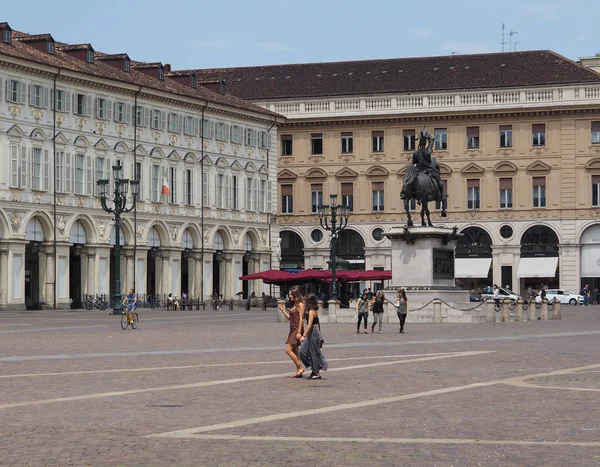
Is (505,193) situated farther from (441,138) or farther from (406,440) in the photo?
(406,440)

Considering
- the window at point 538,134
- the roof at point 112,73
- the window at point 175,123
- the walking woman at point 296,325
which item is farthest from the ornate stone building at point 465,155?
the walking woman at point 296,325

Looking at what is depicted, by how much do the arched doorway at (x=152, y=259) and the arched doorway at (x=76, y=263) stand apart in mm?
6747

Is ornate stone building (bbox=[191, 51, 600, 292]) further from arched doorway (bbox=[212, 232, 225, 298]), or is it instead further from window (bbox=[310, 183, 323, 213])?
arched doorway (bbox=[212, 232, 225, 298])

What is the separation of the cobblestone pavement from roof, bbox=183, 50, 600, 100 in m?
74.9

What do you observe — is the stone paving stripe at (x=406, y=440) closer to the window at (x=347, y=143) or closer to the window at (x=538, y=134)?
the window at (x=538, y=134)

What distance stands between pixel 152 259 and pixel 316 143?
23723mm

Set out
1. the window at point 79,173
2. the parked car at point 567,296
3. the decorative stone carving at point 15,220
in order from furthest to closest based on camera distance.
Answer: the parked car at point 567,296 < the window at point 79,173 < the decorative stone carving at point 15,220

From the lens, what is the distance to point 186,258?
335 ft

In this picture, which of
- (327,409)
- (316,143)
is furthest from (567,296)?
(327,409)

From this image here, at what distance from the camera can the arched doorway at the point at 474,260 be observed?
4478 inches

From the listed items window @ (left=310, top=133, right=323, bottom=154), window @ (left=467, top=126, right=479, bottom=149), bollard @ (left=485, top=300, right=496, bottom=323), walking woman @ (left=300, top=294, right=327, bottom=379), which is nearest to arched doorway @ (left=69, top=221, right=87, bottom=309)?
window @ (left=310, top=133, right=323, bottom=154)

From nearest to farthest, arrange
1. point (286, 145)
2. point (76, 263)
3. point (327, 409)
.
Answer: point (327, 409), point (76, 263), point (286, 145)

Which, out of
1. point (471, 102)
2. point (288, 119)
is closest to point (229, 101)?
point (288, 119)

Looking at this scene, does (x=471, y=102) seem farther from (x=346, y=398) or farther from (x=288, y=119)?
(x=346, y=398)
